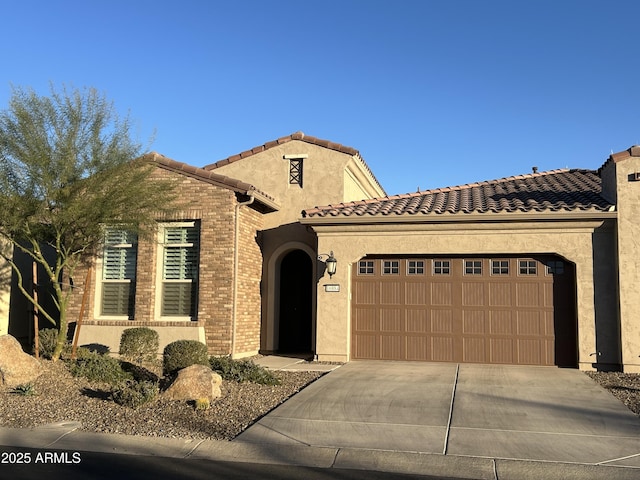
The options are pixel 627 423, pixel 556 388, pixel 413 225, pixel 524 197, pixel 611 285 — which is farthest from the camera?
pixel 524 197

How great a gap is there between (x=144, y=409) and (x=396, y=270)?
727 cm

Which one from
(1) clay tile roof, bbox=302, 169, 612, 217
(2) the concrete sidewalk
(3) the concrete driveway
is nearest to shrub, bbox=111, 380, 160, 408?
(2) the concrete sidewalk

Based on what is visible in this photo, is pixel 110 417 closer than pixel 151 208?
Yes

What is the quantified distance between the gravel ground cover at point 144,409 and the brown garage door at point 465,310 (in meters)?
2.35

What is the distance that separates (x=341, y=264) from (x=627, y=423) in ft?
24.5

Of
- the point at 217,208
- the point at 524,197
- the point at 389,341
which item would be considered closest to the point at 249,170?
the point at 217,208

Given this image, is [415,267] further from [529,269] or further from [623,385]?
[623,385]

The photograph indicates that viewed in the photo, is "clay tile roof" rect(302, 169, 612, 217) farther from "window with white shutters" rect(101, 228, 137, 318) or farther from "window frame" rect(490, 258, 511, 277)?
"window with white shutters" rect(101, 228, 137, 318)

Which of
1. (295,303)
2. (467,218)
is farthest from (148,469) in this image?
(295,303)

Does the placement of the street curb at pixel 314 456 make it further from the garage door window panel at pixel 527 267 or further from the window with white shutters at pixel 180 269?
the garage door window panel at pixel 527 267

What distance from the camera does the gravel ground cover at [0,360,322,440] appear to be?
24.6 feet

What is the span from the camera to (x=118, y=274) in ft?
49.4

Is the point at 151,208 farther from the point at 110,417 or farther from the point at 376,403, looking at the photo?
the point at 376,403

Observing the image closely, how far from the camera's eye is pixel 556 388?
405 inches
